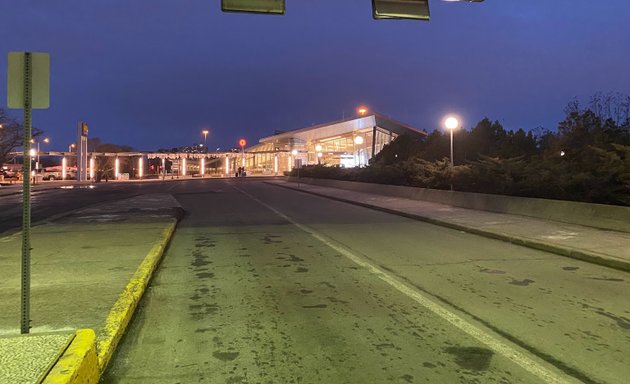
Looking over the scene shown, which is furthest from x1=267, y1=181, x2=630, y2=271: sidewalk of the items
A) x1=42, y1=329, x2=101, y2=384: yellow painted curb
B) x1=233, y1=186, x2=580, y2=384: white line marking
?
x1=42, y1=329, x2=101, y2=384: yellow painted curb

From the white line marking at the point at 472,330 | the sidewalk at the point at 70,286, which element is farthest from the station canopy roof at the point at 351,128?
the white line marking at the point at 472,330

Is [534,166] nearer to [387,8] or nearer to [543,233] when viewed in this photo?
[543,233]

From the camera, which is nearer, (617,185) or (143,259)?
(143,259)

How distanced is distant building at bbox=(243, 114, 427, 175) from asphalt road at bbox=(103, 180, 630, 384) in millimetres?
68563

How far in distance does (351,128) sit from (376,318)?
77714 millimetres

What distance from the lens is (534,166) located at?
61.2 ft

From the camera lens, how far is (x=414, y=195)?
26.6 metres

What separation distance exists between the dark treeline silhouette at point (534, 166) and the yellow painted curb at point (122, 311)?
1196 centimetres

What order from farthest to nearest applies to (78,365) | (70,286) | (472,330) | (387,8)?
(387,8), (70,286), (472,330), (78,365)

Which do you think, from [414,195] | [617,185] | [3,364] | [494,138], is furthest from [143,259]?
[494,138]

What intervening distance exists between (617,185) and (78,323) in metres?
14.1

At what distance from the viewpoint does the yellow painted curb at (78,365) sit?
12.4ft

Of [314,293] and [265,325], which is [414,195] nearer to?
[314,293]

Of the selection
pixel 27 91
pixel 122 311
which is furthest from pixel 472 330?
pixel 27 91
